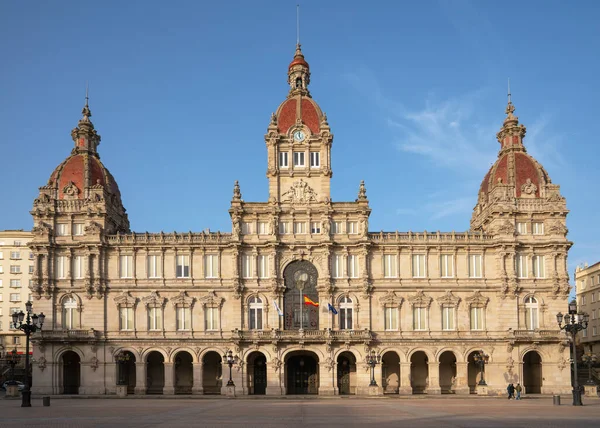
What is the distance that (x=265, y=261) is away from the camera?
299ft

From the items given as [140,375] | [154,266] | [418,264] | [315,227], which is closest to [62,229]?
[154,266]

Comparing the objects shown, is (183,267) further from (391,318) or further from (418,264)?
(418,264)

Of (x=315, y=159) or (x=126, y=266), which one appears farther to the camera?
(x=315, y=159)

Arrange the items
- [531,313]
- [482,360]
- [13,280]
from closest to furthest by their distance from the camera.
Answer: [482,360] → [531,313] → [13,280]

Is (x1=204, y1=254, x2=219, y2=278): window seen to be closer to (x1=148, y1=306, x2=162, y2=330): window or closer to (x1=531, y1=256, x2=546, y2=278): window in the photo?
(x1=148, y1=306, x2=162, y2=330): window

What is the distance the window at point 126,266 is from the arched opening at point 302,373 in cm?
2147

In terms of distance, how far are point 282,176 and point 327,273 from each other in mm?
13207

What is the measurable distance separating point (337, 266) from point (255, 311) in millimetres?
11058

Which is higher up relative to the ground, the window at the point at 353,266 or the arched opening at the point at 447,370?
the window at the point at 353,266

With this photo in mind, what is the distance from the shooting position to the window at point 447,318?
90.4m

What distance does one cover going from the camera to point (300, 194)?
92438mm

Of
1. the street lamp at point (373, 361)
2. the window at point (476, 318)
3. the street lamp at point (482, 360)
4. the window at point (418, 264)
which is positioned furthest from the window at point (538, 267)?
the street lamp at point (373, 361)

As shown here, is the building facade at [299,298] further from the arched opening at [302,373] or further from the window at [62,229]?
the window at [62,229]

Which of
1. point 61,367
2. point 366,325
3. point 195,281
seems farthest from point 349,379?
point 61,367
